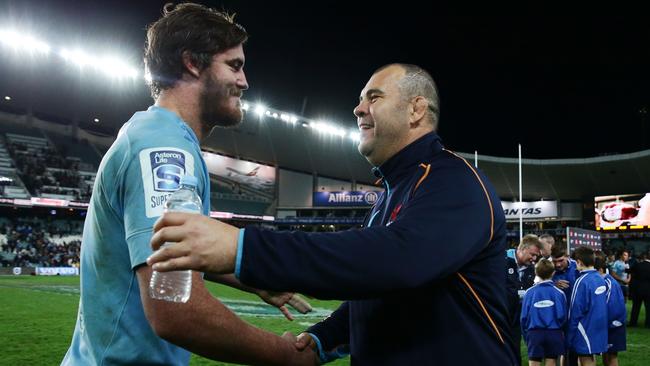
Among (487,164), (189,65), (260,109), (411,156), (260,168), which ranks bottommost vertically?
(411,156)

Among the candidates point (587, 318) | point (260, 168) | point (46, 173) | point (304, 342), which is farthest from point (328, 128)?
point (304, 342)

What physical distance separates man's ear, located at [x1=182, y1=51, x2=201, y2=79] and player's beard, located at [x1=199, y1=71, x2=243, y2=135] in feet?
0.15

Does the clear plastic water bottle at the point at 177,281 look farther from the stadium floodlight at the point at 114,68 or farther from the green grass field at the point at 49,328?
the stadium floodlight at the point at 114,68

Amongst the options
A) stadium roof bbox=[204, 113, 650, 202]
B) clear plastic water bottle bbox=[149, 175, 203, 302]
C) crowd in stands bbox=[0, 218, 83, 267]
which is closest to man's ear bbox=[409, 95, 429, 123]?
clear plastic water bottle bbox=[149, 175, 203, 302]

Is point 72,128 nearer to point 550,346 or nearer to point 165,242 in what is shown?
point 550,346

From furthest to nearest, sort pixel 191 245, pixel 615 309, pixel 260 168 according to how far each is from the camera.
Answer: pixel 260 168
pixel 615 309
pixel 191 245

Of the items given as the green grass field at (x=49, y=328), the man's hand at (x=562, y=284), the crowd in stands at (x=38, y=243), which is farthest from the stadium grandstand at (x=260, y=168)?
the man's hand at (x=562, y=284)

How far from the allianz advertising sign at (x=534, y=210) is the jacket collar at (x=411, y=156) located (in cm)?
4612

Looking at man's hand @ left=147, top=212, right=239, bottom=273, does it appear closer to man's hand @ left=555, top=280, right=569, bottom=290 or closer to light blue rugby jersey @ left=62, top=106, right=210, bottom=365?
light blue rugby jersey @ left=62, top=106, right=210, bottom=365

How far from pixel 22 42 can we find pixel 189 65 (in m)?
36.8

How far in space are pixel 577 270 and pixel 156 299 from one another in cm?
808

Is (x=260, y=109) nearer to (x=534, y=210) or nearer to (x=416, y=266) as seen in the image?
(x=534, y=210)

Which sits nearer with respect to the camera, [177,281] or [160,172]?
[177,281]

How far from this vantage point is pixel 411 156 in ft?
6.20
